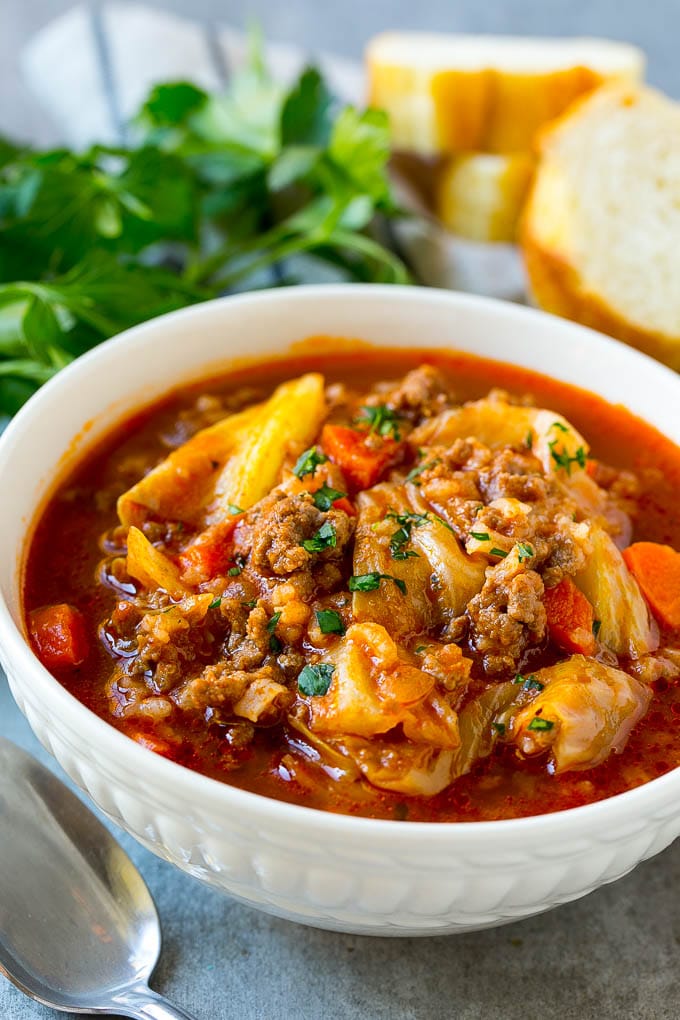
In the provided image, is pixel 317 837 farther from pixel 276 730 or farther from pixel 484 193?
pixel 484 193

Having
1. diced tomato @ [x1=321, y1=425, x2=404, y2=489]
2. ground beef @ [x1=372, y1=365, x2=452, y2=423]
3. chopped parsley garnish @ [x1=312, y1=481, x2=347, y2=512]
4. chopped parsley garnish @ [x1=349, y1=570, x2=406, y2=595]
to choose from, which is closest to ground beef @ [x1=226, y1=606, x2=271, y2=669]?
chopped parsley garnish @ [x1=349, y1=570, x2=406, y2=595]

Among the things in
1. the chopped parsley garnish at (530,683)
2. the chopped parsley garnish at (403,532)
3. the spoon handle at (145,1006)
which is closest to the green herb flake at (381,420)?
the chopped parsley garnish at (403,532)

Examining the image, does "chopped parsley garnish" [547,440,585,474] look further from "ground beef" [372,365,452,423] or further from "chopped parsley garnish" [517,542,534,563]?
"chopped parsley garnish" [517,542,534,563]

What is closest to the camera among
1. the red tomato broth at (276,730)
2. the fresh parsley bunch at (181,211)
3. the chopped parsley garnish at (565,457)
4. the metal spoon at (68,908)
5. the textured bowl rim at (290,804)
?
the textured bowl rim at (290,804)

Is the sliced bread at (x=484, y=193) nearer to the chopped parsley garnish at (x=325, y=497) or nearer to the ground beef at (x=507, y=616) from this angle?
the chopped parsley garnish at (x=325, y=497)

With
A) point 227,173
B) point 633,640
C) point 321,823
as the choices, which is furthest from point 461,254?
point 321,823

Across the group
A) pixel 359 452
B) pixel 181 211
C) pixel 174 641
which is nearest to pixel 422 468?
pixel 359 452
